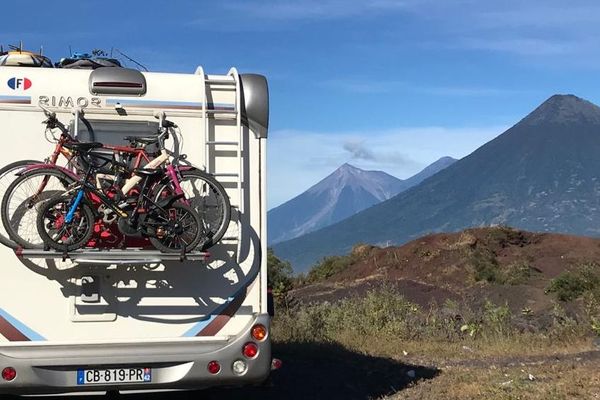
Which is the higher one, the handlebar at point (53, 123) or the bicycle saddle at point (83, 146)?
the handlebar at point (53, 123)

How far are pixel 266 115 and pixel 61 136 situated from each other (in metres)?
1.58

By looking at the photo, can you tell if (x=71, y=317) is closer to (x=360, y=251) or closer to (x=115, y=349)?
(x=115, y=349)

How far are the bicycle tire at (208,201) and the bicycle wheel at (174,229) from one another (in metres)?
0.07

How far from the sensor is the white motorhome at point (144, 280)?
5934 millimetres

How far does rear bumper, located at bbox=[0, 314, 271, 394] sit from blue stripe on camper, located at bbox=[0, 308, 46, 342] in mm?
83

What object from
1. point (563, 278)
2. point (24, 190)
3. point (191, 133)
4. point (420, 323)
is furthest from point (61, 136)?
point (563, 278)

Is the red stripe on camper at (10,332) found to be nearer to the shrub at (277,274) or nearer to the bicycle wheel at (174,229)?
the bicycle wheel at (174,229)

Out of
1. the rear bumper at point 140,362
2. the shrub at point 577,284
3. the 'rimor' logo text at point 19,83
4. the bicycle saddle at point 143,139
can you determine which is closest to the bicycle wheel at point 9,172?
the 'rimor' logo text at point 19,83

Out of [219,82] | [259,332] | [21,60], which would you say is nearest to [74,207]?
[219,82]

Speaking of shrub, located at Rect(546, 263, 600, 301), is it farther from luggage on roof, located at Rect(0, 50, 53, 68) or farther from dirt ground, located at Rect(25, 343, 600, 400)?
luggage on roof, located at Rect(0, 50, 53, 68)

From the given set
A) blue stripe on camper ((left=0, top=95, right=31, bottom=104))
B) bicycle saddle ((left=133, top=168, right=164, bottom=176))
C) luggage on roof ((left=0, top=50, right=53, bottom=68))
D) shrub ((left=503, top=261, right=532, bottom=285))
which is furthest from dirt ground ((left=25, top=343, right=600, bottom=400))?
shrub ((left=503, top=261, right=532, bottom=285))

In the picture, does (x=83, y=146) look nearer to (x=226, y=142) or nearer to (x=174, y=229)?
(x=174, y=229)

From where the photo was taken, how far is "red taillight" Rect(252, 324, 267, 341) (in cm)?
621

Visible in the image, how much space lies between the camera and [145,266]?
6.20 m
